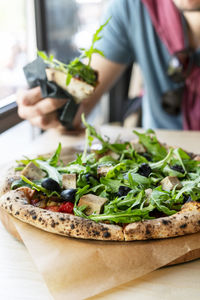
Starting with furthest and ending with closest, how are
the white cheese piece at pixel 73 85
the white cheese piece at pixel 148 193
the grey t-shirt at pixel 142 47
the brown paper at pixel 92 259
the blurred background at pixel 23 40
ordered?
the grey t-shirt at pixel 142 47, the blurred background at pixel 23 40, the white cheese piece at pixel 73 85, the white cheese piece at pixel 148 193, the brown paper at pixel 92 259

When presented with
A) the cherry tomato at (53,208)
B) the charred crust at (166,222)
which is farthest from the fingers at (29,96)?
the charred crust at (166,222)

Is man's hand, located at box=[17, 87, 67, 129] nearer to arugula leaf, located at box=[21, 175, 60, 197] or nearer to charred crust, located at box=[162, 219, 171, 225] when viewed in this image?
arugula leaf, located at box=[21, 175, 60, 197]

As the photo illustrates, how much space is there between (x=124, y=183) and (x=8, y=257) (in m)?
0.41

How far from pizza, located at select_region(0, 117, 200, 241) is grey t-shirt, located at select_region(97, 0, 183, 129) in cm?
116

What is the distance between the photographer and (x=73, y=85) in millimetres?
1634

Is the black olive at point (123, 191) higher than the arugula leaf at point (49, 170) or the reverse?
higher

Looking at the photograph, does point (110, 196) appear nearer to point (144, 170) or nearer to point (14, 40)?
point (144, 170)

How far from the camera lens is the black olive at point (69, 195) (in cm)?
112

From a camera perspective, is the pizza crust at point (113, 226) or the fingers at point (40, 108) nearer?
the pizza crust at point (113, 226)

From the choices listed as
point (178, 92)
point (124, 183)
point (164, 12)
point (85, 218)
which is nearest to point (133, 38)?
point (164, 12)

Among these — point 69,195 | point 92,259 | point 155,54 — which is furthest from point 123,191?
point 155,54

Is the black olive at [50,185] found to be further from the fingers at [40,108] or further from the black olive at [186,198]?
the fingers at [40,108]

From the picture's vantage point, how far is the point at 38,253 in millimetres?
930

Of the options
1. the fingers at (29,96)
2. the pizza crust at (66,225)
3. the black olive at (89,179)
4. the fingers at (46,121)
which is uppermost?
the fingers at (29,96)
